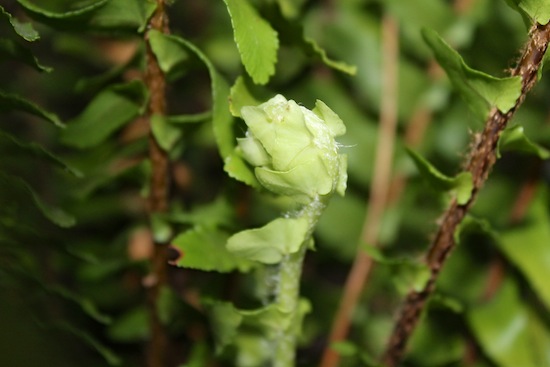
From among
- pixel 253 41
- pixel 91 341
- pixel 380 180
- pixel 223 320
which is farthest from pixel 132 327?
pixel 253 41

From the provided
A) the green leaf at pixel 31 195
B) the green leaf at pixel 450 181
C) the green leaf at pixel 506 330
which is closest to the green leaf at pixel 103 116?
the green leaf at pixel 31 195

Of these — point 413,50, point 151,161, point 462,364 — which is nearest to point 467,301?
point 462,364

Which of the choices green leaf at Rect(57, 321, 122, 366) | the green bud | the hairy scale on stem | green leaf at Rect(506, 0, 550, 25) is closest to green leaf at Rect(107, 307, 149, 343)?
green leaf at Rect(57, 321, 122, 366)

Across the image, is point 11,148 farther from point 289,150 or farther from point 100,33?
point 289,150

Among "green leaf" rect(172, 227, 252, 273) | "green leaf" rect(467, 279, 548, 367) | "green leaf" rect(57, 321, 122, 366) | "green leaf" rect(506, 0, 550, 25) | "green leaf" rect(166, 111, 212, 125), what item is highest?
"green leaf" rect(506, 0, 550, 25)

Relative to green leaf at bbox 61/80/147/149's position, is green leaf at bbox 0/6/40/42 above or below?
above

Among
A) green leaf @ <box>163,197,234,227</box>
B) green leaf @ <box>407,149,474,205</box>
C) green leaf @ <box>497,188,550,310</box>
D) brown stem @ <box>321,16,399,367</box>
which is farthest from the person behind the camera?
brown stem @ <box>321,16,399,367</box>

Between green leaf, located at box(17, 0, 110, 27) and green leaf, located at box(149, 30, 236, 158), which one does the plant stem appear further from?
green leaf, located at box(17, 0, 110, 27)
